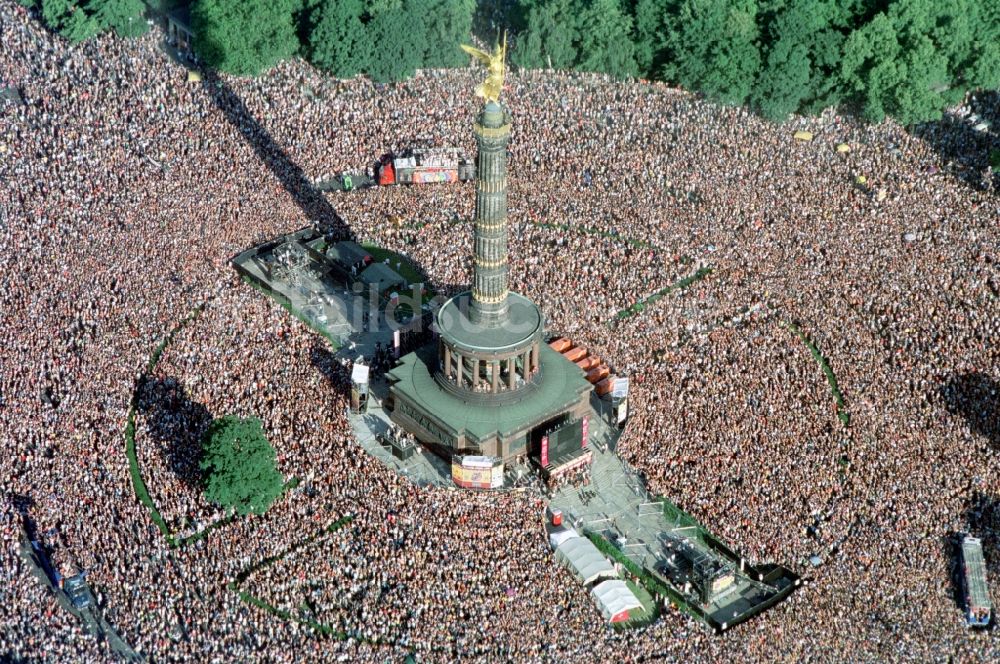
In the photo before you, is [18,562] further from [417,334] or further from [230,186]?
[230,186]

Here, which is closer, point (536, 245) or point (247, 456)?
point (247, 456)

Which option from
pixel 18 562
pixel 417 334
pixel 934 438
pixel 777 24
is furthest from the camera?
pixel 777 24

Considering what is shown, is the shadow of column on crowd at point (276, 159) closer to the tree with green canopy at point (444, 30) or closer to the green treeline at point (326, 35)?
the green treeline at point (326, 35)

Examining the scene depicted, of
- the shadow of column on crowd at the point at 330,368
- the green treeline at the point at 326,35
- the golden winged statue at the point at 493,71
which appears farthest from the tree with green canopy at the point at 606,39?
the golden winged statue at the point at 493,71

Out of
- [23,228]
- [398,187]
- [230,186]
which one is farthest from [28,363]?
[398,187]

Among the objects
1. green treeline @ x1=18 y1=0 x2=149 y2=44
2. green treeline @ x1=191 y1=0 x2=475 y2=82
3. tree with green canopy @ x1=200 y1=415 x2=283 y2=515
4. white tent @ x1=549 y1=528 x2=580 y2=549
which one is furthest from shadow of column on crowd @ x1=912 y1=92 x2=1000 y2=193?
green treeline @ x1=18 y1=0 x2=149 y2=44

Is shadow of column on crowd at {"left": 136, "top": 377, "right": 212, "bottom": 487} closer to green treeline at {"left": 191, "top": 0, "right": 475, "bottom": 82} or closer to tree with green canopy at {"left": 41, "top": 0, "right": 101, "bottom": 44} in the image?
green treeline at {"left": 191, "top": 0, "right": 475, "bottom": 82}

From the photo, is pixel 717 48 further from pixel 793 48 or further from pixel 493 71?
pixel 493 71
